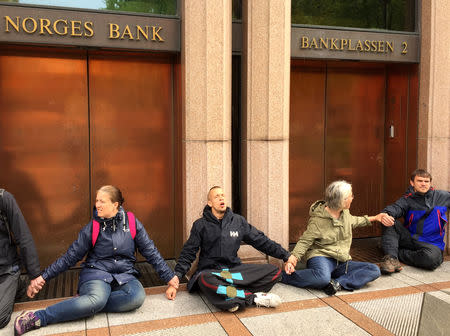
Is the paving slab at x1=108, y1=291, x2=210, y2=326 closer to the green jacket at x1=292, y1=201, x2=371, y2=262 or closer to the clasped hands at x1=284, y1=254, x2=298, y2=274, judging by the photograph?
the clasped hands at x1=284, y1=254, x2=298, y2=274

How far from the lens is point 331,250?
5961 millimetres

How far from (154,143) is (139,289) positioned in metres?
2.54

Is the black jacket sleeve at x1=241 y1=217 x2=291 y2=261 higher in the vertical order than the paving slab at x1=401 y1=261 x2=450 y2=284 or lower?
higher

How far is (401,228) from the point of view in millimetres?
6977

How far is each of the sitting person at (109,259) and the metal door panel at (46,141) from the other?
175cm

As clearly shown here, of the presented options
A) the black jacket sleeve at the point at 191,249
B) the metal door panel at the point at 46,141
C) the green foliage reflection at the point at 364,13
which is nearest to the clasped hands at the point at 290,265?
the black jacket sleeve at the point at 191,249

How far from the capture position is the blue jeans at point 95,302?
462 cm

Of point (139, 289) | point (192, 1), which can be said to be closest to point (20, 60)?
point (192, 1)

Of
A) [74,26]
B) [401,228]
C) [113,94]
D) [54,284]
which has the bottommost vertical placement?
[54,284]

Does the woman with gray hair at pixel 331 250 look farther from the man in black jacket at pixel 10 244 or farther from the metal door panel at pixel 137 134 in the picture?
the man in black jacket at pixel 10 244

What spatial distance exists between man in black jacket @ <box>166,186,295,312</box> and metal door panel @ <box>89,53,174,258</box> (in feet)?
5.22

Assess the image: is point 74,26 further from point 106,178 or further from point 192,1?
point 106,178

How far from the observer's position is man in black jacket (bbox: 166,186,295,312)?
524cm

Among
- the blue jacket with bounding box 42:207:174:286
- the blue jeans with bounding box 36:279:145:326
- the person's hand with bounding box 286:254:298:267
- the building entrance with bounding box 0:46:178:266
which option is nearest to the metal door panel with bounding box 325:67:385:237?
the person's hand with bounding box 286:254:298:267
